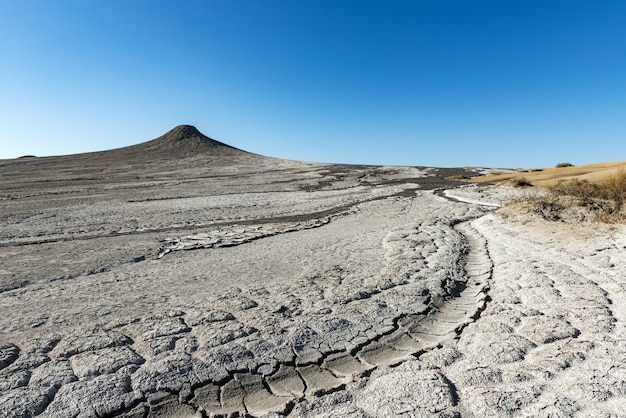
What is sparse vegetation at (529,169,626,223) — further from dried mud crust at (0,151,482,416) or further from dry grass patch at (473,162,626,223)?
dried mud crust at (0,151,482,416)

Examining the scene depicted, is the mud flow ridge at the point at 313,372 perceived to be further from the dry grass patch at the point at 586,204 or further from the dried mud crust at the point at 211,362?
the dry grass patch at the point at 586,204

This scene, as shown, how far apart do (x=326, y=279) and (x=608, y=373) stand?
2.78 m

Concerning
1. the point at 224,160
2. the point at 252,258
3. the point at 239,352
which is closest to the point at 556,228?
the point at 252,258

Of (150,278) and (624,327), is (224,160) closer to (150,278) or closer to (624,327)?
(150,278)

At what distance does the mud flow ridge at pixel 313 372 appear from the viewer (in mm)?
2334

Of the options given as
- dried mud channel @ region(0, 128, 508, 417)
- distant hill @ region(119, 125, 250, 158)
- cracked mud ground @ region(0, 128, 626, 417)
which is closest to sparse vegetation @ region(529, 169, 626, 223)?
cracked mud ground @ region(0, 128, 626, 417)

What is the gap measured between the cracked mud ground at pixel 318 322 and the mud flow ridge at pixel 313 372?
1 centimetres

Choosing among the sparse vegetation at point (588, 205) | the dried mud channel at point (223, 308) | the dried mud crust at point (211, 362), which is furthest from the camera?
the sparse vegetation at point (588, 205)

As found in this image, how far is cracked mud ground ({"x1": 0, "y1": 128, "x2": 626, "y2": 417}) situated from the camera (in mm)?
2326

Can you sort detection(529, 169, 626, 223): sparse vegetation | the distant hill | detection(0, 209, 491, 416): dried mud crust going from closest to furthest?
detection(0, 209, 491, 416): dried mud crust
detection(529, 169, 626, 223): sparse vegetation
the distant hill

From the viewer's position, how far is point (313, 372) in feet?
8.79

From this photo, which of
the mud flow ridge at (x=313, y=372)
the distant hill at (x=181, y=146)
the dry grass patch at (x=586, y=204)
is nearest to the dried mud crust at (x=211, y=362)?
the mud flow ridge at (x=313, y=372)

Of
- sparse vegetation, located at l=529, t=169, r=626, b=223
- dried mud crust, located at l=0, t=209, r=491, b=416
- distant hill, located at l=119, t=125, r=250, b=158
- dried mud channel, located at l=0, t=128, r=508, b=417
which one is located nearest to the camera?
dried mud crust, located at l=0, t=209, r=491, b=416

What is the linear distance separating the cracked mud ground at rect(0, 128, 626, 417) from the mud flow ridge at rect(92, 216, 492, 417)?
13mm
